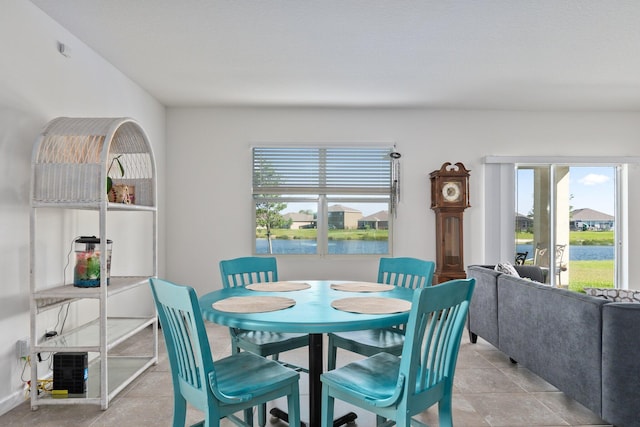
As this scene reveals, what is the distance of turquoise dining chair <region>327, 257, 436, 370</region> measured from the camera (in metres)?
2.17

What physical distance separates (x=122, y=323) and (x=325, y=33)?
2.64 meters

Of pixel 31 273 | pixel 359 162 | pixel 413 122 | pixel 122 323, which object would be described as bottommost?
pixel 122 323

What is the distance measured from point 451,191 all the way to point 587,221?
2019 millimetres

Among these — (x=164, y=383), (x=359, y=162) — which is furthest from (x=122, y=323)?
(x=359, y=162)

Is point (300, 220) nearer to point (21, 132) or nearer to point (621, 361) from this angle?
point (21, 132)

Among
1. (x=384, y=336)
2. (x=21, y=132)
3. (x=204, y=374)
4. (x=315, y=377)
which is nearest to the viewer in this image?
(x=204, y=374)

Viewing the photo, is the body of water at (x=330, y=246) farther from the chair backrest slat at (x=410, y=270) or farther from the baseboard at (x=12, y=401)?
the baseboard at (x=12, y=401)

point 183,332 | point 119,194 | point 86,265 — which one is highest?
point 119,194

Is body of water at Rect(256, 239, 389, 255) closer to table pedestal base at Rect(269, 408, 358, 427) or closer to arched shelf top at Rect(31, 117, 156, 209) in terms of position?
arched shelf top at Rect(31, 117, 156, 209)

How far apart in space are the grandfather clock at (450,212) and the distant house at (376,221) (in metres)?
0.60

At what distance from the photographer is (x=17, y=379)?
2494 mm

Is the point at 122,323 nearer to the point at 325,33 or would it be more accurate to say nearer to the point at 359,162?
the point at 325,33

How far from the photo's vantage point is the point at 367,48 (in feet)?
10.5

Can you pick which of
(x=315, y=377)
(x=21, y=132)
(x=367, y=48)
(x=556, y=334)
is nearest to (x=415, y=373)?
(x=315, y=377)
